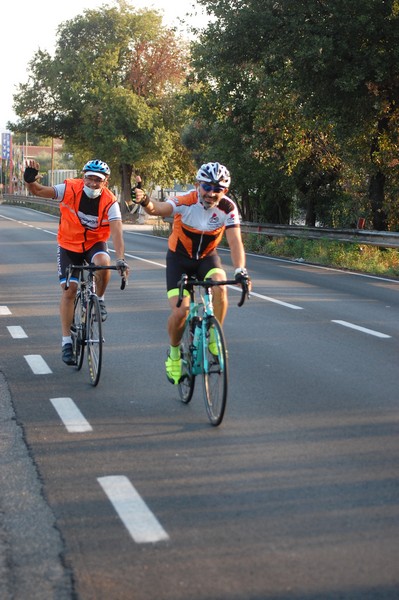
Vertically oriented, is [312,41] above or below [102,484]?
above

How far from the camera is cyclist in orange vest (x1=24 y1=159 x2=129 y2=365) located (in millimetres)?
8969

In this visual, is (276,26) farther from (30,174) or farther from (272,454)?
(272,454)

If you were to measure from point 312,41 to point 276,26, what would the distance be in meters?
1.70


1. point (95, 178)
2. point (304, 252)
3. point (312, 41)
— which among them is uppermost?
point (312, 41)

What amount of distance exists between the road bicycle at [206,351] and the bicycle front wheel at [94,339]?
2.94ft

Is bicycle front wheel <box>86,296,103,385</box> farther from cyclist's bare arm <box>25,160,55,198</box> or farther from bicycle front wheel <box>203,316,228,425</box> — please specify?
bicycle front wheel <box>203,316,228,425</box>

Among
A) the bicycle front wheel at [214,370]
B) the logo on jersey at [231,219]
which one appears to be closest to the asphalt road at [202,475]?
the bicycle front wheel at [214,370]

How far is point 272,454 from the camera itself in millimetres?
6254

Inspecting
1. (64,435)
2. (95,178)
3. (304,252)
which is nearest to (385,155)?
(304,252)

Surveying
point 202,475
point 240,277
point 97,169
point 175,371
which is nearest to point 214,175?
point 240,277

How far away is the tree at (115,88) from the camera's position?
67.5 meters

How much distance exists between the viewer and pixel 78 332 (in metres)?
9.19

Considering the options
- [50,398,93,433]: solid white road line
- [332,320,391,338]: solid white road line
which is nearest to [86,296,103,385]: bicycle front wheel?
[50,398,93,433]: solid white road line

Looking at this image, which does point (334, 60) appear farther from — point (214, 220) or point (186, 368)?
point (186, 368)
